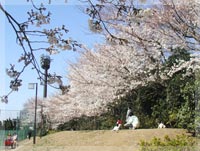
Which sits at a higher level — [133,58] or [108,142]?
[133,58]

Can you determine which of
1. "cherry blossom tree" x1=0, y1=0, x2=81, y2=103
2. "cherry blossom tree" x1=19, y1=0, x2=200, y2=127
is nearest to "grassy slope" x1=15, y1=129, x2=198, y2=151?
"cherry blossom tree" x1=19, y1=0, x2=200, y2=127

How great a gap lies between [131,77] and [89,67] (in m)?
0.53

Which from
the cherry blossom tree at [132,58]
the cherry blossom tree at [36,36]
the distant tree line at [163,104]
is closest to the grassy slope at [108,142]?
the distant tree line at [163,104]

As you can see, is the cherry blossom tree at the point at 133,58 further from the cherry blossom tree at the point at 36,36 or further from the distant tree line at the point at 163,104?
the cherry blossom tree at the point at 36,36

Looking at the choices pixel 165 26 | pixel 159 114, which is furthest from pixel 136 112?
pixel 165 26

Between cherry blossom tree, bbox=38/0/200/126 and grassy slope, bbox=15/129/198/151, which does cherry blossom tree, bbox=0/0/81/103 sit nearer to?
cherry blossom tree, bbox=38/0/200/126

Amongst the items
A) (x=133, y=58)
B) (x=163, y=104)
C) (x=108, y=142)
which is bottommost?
(x=108, y=142)

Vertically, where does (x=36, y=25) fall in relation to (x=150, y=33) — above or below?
below

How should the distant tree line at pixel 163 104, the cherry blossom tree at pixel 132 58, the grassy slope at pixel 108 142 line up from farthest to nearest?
the distant tree line at pixel 163 104, the grassy slope at pixel 108 142, the cherry blossom tree at pixel 132 58

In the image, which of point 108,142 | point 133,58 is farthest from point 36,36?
point 133,58

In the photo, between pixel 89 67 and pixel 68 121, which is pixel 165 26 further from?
pixel 68 121

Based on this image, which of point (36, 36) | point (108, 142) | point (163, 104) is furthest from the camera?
point (163, 104)

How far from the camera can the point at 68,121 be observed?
552cm

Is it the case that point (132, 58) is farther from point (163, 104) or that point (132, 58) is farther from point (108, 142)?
point (108, 142)
